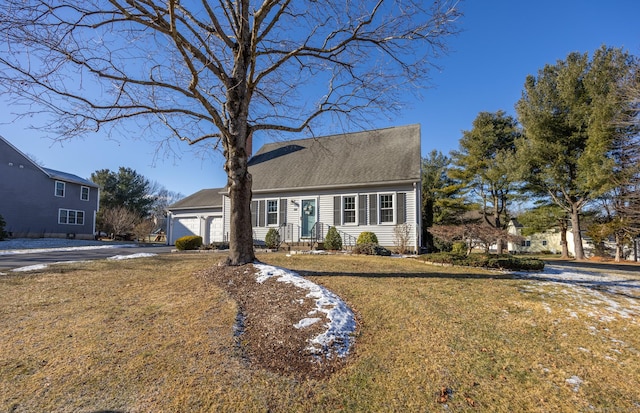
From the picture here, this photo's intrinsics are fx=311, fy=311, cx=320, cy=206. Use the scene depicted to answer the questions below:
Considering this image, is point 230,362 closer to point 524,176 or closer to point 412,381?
point 412,381

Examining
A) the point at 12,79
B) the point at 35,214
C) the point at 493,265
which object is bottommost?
the point at 493,265

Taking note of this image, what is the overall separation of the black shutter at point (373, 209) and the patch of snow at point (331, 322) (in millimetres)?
9143

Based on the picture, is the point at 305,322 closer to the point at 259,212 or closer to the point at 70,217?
the point at 259,212

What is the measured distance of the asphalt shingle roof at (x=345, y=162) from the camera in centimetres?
1504

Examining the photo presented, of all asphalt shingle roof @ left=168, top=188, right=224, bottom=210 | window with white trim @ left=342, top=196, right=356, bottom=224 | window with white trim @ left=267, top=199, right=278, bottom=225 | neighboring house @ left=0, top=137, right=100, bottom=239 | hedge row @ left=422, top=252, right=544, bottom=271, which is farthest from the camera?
neighboring house @ left=0, top=137, right=100, bottom=239

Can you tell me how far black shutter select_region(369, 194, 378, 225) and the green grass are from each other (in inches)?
339

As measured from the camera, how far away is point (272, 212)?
57.1 ft

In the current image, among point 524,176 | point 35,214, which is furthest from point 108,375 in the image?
point 35,214

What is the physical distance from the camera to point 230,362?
335cm

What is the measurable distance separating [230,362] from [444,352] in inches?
96.1

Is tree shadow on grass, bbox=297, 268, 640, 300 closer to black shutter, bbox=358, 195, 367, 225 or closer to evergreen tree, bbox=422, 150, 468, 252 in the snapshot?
black shutter, bbox=358, 195, 367, 225

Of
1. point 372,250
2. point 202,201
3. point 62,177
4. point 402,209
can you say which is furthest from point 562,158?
point 62,177

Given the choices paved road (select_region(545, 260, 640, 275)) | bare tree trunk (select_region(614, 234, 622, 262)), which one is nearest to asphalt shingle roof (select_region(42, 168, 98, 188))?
paved road (select_region(545, 260, 640, 275))

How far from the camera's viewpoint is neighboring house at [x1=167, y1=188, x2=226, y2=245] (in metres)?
21.3
